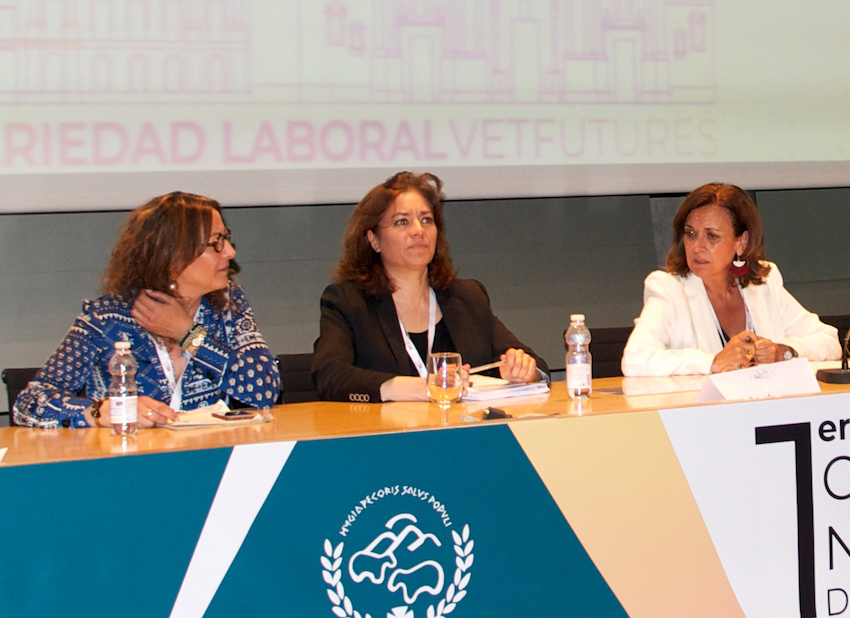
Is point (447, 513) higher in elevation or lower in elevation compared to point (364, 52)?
lower

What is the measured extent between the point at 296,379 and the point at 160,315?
2.88 ft

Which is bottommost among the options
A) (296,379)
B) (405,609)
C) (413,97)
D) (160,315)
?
(405,609)

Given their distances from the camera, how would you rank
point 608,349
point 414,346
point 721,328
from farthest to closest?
point 608,349 < point 721,328 < point 414,346

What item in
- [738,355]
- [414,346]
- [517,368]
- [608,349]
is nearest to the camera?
[517,368]

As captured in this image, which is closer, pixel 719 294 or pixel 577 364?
pixel 577 364

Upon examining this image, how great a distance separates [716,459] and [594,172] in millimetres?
2202

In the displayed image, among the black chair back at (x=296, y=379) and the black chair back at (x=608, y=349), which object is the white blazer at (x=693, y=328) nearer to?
the black chair back at (x=608, y=349)

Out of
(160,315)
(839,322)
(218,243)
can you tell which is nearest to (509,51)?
(839,322)

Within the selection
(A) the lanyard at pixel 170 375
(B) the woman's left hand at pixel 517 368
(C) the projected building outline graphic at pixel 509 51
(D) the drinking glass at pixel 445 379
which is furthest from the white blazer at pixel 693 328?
(A) the lanyard at pixel 170 375

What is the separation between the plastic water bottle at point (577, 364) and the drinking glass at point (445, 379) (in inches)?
12.0

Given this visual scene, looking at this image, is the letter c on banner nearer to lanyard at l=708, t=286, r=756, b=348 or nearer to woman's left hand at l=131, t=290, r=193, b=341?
lanyard at l=708, t=286, r=756, b=348

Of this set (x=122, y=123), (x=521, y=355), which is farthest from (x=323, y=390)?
(x=122, y=123)

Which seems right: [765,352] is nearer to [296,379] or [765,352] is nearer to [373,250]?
[373,250]

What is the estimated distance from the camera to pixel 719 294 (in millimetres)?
3027
